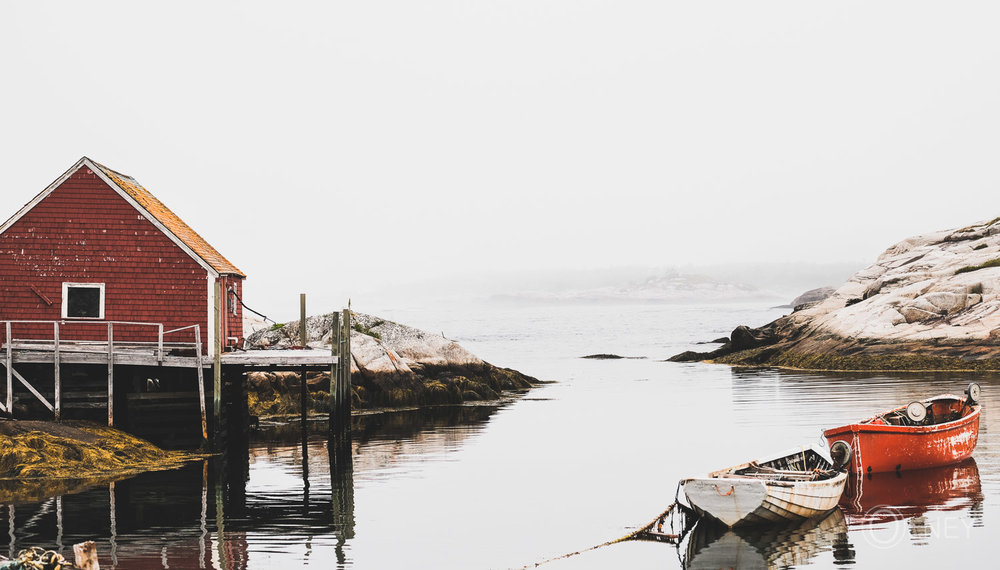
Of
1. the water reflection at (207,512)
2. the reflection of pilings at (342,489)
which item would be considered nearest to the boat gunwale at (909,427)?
the reflection of pilings at (342,489)

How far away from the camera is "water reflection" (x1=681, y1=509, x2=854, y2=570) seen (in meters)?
16.1

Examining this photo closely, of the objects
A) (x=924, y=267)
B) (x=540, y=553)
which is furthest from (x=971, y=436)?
(x=924, y=267)

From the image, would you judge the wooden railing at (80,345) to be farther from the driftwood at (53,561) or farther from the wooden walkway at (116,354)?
the driftwood at (53,561)

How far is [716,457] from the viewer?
89.7ft

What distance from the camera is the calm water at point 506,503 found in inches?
651

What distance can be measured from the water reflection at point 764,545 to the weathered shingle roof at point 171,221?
17.2 meters

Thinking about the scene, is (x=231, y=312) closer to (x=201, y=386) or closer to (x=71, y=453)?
(x=201, y=386)

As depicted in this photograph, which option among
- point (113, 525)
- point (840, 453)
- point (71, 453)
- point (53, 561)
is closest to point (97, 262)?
point (71, 453)

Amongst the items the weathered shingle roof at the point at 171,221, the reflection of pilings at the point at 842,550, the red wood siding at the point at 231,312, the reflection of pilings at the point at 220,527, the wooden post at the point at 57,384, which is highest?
the weathered shingle roof at the point at 171,221

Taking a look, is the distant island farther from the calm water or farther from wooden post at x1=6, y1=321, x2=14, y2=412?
wooden post at x1=6, y1=321, x2=14, y2=412

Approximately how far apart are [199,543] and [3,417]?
41.1 ft

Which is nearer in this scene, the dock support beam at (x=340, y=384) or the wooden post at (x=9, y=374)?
the wooden post at (x=9, y=374)

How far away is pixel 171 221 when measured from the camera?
1174 inches

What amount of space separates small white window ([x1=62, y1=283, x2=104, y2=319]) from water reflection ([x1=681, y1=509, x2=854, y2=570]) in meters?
18.4
